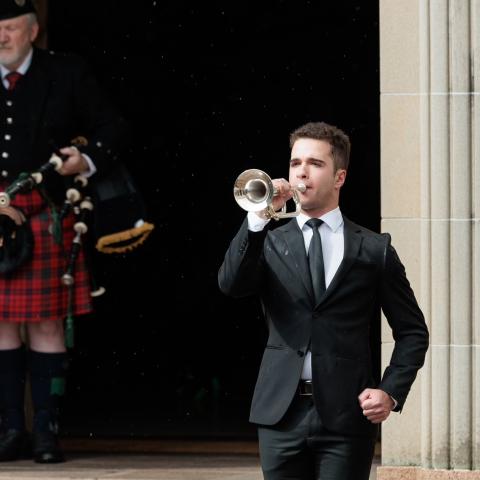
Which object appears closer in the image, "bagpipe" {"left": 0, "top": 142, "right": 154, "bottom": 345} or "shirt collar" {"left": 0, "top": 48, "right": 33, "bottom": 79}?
"bagpipe" {"left": 0, "top": 142, "right": 154, "bottom": 345}

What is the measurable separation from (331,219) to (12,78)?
382 centimetres

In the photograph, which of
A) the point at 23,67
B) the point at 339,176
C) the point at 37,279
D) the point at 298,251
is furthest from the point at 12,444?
the point at 339,176

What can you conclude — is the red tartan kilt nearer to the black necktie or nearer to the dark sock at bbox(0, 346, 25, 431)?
the dark sock at bbox(0, 346, 25, 431)

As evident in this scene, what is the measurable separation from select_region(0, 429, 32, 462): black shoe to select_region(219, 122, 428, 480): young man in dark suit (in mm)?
3596

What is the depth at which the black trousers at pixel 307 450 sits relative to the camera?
4.70 metres

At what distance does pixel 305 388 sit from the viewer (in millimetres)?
4773

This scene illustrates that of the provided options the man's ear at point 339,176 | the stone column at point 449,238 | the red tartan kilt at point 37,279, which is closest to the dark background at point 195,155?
the red tartan kilt at point 37,279

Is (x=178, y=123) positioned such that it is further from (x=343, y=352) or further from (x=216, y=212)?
(x=343, y=352)

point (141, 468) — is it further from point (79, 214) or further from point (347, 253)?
point (347, 253)

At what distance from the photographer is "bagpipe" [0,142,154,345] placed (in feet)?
26.5

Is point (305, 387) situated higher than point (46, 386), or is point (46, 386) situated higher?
point (305, 387)

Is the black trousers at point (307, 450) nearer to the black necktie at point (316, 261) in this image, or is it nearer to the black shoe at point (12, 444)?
the black necktie at point (316, 261)

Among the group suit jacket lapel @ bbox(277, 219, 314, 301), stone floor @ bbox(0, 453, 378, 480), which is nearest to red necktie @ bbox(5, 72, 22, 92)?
Answer: stone floor @ bbox(0, 453, 378, 480)

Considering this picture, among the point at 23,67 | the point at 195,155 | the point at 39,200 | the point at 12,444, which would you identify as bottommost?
the point at 12,444
